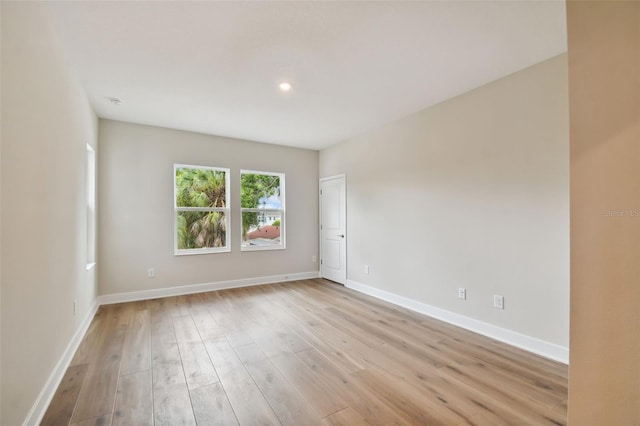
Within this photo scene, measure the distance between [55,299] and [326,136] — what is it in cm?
392

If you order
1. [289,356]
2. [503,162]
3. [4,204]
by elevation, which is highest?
[503,162]

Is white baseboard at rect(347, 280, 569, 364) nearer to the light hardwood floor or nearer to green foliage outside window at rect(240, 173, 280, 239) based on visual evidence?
the light hardwood floor

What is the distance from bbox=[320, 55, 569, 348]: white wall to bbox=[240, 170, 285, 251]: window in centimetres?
195

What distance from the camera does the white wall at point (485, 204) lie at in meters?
2.46

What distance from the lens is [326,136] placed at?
15.8ft

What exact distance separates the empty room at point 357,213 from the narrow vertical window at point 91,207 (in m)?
0.04

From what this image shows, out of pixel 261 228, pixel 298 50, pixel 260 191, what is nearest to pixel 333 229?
pixel 261 228

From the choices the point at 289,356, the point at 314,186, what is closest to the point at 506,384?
the point at 289,356

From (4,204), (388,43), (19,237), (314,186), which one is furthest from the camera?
(314,186)

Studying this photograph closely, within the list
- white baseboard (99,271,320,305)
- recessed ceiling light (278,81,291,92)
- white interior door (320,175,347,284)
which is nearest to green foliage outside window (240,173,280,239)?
white baseboard (99,271,320,305)

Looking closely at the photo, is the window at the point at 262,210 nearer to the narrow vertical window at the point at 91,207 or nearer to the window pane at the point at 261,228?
the window pane at the point at 261,228

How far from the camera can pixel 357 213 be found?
478cm

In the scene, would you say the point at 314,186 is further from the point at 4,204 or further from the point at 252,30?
the point at 4,204

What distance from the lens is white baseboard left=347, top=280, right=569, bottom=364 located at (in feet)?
7.99
